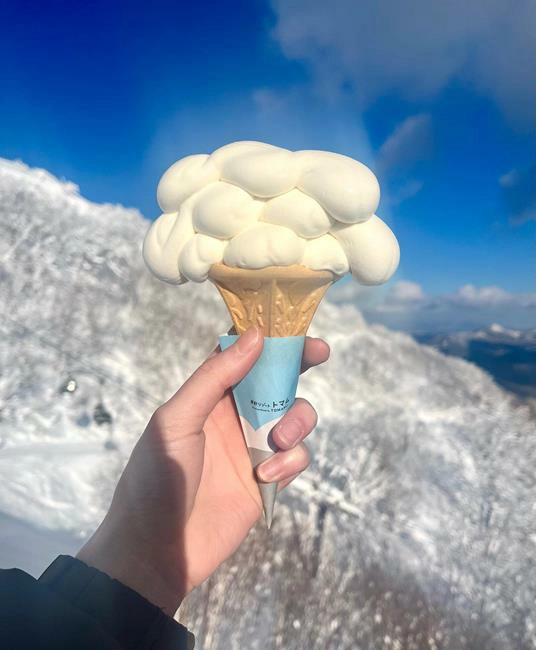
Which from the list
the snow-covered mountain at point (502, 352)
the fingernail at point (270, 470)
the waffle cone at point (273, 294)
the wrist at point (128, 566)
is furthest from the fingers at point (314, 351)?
the snow-covered mountain at point (502, 352)

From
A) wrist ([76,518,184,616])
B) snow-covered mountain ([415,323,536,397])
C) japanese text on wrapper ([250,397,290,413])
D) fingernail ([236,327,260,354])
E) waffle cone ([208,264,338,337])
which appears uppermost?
snow-covered mountain ([415,323,536,397])

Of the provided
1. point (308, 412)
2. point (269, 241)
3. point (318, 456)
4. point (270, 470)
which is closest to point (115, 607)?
point (270, 470)

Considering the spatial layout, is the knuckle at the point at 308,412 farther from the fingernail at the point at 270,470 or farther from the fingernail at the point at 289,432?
the fingernail at the point at 270,470

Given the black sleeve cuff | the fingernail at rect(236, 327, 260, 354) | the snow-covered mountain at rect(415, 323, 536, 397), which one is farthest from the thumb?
the snow-covered mountain at rect(415, 323, 536, 397)

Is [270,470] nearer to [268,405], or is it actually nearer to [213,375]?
[268,405]

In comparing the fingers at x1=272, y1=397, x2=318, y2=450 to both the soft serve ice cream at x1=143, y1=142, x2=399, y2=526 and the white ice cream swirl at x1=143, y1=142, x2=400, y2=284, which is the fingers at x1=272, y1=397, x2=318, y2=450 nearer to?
the soft serve ice cream at x1=143, y1=142, x2=399, y2=526
